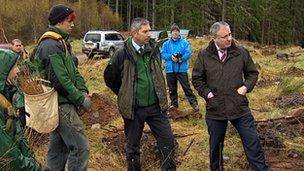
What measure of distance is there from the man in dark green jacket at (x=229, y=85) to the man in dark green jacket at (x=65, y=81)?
1435mm

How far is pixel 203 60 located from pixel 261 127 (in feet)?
7.87

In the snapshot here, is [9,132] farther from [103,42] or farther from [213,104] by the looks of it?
[103,42]

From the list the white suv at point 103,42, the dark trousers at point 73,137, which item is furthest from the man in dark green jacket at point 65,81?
the white suv at point 103,42

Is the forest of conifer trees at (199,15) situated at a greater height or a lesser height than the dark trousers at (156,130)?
lesser

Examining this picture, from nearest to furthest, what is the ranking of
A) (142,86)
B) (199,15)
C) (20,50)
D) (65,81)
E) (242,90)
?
(65,81), (242,90), (142,86), (20,50), (199,15)

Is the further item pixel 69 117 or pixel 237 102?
pixel 237 102

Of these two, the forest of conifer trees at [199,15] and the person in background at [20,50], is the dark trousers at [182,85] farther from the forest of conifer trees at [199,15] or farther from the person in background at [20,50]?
the forest of conifer trees at [199,15]

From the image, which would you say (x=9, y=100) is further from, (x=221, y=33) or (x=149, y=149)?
(x=149, y=149)

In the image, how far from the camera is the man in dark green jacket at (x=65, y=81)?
4727mm

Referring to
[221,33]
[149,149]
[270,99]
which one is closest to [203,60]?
[221,33]

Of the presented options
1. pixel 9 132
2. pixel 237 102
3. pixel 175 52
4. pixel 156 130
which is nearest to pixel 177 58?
pixel 175 52

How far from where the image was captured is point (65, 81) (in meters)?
4.71

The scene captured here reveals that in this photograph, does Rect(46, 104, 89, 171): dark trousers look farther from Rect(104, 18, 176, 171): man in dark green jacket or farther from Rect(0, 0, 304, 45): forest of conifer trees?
Rect(0, 0, 304, 45): forest of conifer trees

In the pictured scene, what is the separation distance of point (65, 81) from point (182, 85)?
539cm
